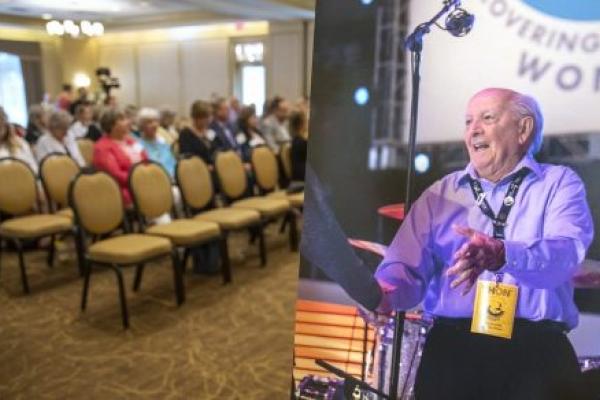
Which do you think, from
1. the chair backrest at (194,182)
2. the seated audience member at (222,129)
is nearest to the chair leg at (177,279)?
the chair backrest at (194,182)

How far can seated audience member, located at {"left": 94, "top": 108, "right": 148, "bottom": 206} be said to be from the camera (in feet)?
14.4

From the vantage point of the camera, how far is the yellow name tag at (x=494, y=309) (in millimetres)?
1291

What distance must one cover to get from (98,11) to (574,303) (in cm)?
1160

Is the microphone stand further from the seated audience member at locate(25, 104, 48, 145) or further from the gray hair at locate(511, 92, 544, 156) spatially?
the seated audience member at locate(25, 104, 48, 145)

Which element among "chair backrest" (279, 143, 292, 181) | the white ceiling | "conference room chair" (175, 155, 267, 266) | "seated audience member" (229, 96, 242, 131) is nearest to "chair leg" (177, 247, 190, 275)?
"conference room chair" (175, 155, 267, 266)

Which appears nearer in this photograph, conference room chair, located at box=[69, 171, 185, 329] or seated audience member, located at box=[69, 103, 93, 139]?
conference room chair, located at box=[69, 171, 185, 329]

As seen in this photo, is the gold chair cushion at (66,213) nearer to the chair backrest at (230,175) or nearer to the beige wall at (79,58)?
the chair backrest at (230,175)

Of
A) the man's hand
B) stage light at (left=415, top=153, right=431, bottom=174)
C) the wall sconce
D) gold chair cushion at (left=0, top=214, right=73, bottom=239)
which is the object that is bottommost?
gold chair cushion at (left=0, top=214, right=73, bottom=239)

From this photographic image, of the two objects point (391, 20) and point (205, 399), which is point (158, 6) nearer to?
point (205, 399)

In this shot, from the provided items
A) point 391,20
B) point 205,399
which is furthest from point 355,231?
point 205,399

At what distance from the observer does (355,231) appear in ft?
4.68

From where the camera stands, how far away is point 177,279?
3.70m

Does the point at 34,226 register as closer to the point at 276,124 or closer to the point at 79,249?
the point at 79,249

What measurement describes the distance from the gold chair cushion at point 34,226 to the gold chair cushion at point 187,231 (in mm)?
680
